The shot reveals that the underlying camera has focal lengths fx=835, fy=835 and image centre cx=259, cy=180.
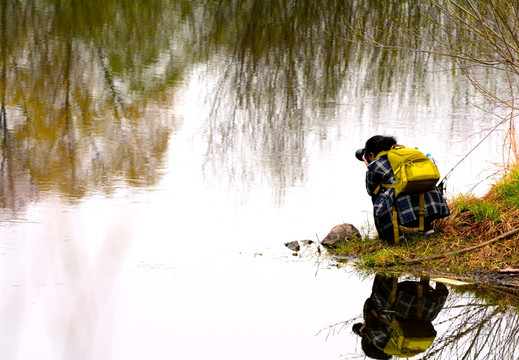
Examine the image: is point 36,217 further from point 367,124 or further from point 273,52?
point 273,52

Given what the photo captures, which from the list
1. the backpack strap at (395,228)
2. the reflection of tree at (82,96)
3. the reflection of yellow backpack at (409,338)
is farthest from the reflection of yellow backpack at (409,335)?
the reflection of tree at (82,96)

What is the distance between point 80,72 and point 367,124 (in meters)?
4.44

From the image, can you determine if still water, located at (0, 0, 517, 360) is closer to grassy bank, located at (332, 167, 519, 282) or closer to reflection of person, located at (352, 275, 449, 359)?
reflection of person, located at (352, 275, 449, 359)

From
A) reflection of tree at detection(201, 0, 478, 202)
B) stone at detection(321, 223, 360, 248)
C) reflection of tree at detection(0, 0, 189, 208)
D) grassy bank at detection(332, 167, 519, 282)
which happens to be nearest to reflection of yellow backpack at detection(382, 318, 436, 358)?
grassy bank at detection(332, 167, 519, 282)

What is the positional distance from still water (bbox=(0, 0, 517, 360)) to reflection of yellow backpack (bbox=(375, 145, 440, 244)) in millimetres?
636

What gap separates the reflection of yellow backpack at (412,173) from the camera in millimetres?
5195

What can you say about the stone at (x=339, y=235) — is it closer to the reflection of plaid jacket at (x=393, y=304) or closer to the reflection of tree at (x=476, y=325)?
the reflection of plaid jacket at (x=393, y=304)

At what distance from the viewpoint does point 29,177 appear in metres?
7.12

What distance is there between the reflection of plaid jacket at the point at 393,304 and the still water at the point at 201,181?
7 centimetres

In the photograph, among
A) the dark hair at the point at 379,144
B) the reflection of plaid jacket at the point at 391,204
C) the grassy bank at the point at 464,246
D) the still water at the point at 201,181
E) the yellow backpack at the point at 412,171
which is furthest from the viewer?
the dark hair at the point at 379,144

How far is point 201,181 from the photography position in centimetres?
731

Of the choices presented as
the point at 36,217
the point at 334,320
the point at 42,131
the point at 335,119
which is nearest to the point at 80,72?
the point at 42,131

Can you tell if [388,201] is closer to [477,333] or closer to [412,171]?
[412,171]

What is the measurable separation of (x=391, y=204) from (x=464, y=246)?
1.77ft
